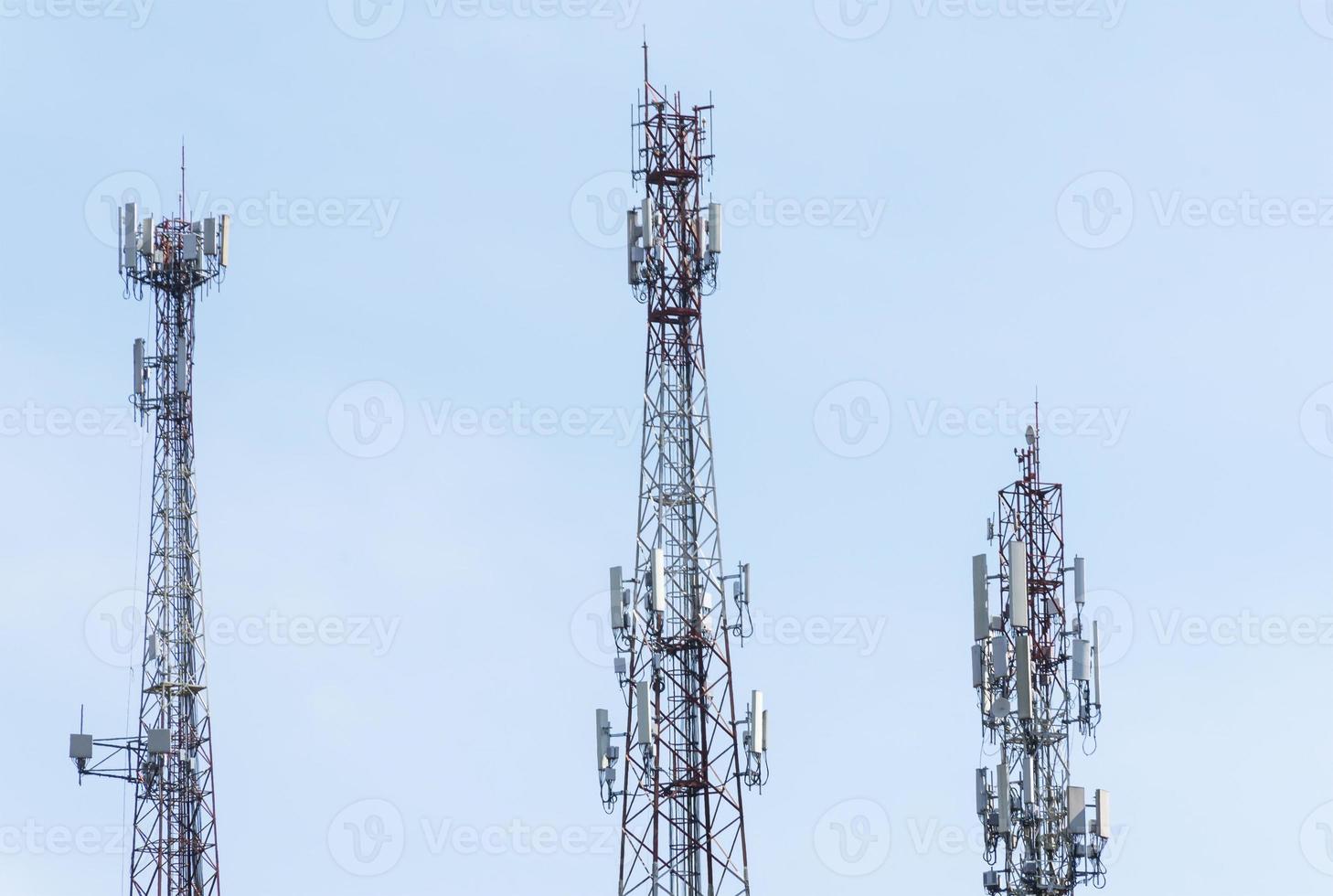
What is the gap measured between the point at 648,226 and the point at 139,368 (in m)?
31.3

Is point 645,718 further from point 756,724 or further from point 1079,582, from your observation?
point 1079,582

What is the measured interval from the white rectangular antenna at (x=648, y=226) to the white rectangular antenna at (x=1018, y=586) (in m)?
18.8

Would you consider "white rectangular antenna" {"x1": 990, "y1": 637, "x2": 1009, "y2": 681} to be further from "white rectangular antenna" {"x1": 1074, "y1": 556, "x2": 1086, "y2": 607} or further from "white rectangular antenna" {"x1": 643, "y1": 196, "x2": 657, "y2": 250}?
"white rectangular antenna" {"x1": 643, "y1": 196, "x2": 657, "y2": 250}

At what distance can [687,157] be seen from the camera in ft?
→ 338

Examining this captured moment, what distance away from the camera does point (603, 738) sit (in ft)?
325

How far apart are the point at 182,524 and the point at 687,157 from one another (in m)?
31.0

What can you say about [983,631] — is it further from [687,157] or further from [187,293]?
[187,293]

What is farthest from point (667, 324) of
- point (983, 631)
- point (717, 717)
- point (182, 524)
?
point (182, 524)

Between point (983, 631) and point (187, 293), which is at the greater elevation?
point (187, 293)

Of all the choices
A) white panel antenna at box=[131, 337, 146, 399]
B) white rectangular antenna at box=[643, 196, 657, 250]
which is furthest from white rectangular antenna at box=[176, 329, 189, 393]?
white rectangular antenna at box=[643, 196, 657, 250]

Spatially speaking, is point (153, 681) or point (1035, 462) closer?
point (1035, 462)

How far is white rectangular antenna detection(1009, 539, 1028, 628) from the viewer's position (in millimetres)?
112500

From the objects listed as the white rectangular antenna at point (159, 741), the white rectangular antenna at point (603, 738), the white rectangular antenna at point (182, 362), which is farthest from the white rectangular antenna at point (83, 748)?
the white rectangular antenna at point (603, 738)

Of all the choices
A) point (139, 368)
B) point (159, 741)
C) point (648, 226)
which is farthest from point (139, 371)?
point (648, 226)
